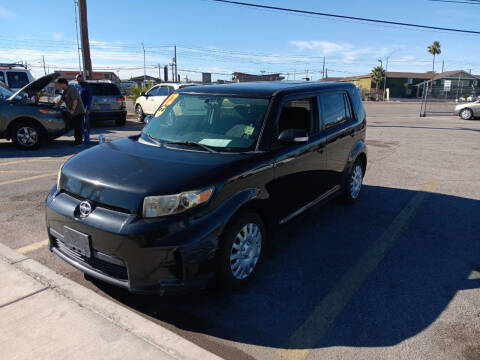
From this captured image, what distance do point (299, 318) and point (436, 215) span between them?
340 cm

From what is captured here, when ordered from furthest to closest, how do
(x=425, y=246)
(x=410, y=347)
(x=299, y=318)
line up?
(x=425, y=246)
(x=299, y=318)
(x=410, y=347)

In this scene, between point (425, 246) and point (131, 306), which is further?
point (425, 246)

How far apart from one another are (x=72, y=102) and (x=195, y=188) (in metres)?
8.15

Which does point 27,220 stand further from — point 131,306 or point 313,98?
point 313,98

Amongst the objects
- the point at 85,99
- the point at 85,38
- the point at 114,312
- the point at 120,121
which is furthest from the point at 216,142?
the point at 85,38

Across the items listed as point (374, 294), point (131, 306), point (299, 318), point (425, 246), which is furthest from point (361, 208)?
point (131, 306)

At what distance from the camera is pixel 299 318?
3.00 metres

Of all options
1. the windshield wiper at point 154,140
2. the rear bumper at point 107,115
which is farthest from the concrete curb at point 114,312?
the rear bumper at point 107,115

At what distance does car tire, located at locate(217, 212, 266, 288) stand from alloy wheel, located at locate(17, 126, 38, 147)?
8239 mm

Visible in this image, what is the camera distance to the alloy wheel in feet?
30.7

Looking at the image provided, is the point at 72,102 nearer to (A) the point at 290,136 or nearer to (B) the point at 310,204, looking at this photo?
(B) the point at 310,204

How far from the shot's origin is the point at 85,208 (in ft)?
9.63

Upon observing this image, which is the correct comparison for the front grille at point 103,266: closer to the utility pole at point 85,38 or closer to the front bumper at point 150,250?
the front bumper at point 150,250

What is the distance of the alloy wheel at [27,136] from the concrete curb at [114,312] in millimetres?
6599
